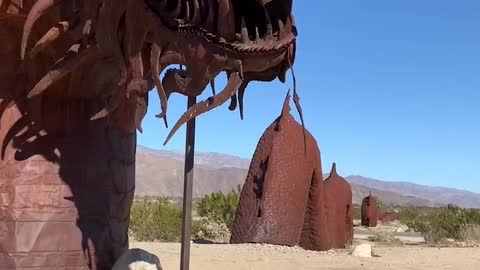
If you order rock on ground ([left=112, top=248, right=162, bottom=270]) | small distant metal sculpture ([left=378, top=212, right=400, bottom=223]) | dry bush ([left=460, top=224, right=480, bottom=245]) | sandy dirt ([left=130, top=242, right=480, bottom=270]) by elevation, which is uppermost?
small distant metal sculpture ([left=378, top=212, right=400, bottom=223])

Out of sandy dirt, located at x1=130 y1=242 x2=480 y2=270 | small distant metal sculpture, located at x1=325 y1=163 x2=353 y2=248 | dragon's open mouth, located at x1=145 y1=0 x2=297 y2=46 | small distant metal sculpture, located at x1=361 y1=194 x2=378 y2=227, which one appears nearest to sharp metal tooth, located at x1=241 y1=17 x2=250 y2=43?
dragon's open mouth, located at x1=145 y1=0 x2=297 y2=46

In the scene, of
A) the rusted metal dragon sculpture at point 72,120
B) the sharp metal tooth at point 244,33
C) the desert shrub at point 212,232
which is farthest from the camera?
the desert shrub at point 212,232

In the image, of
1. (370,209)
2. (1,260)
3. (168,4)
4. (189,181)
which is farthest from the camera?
(370,209)

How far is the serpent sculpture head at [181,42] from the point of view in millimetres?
2488

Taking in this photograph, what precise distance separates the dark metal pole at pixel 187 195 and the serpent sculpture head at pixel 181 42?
0.42 meters

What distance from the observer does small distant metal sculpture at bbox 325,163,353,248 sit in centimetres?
1549

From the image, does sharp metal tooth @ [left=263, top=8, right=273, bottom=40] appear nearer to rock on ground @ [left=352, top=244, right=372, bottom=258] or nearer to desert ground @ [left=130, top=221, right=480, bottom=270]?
desert ground @ [left=130, top=221, right=480, bottom=270]

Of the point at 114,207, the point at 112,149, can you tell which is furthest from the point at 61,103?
the point at 114,207

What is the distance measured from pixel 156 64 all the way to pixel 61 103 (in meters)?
0.98

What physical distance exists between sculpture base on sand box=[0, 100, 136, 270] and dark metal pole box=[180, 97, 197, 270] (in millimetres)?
480

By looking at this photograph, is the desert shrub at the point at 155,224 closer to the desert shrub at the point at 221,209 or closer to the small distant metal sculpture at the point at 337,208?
the desert shrub at the point at 221,209

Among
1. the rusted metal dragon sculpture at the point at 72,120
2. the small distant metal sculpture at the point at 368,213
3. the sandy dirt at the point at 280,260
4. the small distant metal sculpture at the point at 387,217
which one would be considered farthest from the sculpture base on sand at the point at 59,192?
the small distant metal sculpture at the point at 387,217

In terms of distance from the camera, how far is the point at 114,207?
353cm

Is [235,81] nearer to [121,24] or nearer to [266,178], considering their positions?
[121,24]
